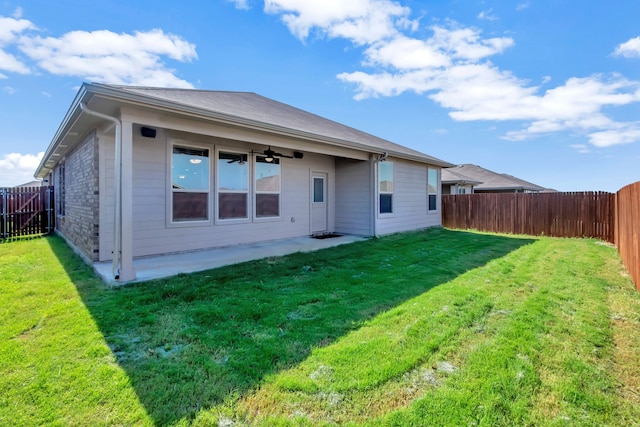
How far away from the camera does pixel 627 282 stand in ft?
16.4

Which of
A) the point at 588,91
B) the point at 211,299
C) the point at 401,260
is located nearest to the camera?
the point at 211,299

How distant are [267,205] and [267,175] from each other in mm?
835

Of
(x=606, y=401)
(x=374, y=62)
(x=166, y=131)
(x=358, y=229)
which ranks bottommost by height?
(x=606, y=401)

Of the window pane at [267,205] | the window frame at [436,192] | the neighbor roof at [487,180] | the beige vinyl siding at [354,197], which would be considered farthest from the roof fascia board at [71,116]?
the neighbor roof at [487,180]

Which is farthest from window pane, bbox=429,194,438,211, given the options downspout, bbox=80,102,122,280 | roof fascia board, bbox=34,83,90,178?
roof fascia board, bbox=34,83,90,178

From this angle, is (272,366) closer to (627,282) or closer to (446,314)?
(446,314)

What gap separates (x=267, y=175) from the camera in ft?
27.7

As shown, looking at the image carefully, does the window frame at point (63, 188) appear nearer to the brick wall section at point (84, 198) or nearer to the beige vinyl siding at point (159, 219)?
the brick wall section at point (84, 198)

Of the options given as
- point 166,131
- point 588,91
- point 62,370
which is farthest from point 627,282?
point 588,91

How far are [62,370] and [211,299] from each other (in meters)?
1.75

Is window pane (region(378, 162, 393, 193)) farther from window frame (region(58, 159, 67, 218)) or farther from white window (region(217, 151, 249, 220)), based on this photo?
window frame (region(58, 159, 67, 218))

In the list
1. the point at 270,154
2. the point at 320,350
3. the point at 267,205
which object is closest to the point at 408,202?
the point at 267,205

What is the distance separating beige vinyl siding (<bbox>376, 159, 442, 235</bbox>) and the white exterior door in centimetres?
179

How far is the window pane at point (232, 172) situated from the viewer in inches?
294
